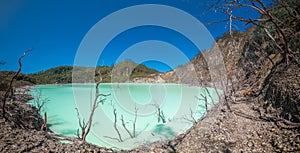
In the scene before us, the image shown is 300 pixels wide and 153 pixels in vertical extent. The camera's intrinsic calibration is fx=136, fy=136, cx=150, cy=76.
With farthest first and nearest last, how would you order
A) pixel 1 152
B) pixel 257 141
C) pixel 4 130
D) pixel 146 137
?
pixel 146 137 < pixel 4 130 < pixel 257 141 < pixel 1 152

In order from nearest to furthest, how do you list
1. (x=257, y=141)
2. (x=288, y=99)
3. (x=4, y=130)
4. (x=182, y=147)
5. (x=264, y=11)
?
(x=264, y=11)
(x=257, y=141)
(x=288, y=99)
(x=182, y=147)
(x=4, y=130)

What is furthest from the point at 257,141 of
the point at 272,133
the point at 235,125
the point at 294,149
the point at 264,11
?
the point at 264,11

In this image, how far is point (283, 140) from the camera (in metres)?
2.39

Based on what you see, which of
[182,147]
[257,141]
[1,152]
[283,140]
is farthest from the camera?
[182,147]

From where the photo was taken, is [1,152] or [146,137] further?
[146,137]

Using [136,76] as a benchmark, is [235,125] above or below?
below

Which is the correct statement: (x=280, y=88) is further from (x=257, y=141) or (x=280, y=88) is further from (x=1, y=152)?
(x=1, y=152)

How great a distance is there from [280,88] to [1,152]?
6.32 meters

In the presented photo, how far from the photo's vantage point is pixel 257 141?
9.14 feet

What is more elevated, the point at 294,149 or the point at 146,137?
the point at 294,149

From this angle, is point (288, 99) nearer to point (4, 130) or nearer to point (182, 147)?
point (182, 147)

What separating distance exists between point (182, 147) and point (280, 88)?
292 centimetres

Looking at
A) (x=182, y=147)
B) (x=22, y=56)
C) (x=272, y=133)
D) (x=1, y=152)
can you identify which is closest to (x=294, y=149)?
(x=272, y=133)

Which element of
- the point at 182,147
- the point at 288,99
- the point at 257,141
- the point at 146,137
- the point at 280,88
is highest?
the point at 280,88
